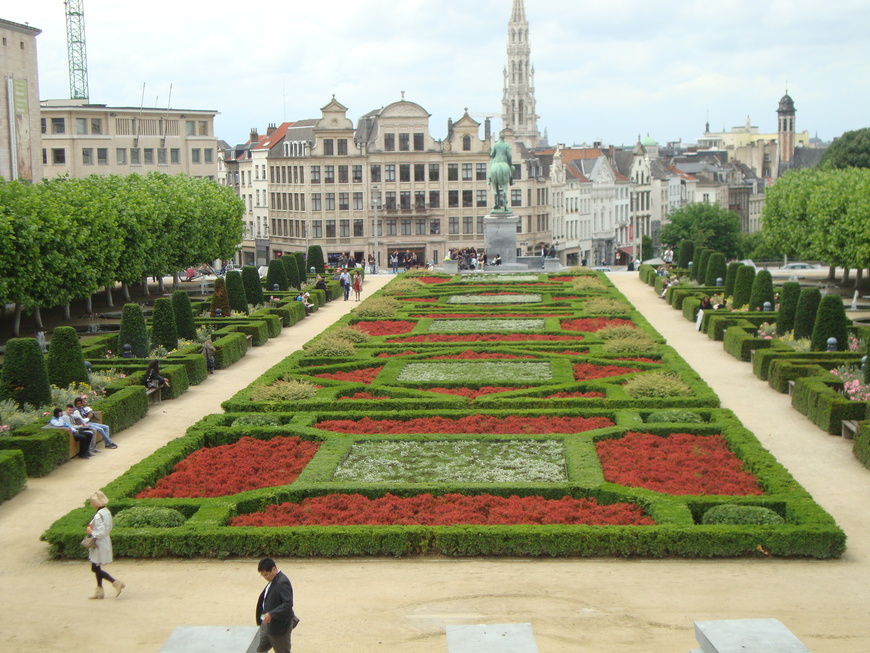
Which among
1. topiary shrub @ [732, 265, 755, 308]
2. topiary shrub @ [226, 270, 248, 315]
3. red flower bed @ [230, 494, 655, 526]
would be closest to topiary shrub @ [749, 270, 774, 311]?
topiary shrub @ [732, 265, 755, 308]

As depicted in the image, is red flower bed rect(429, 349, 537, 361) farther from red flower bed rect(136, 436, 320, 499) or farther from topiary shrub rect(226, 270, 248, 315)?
topiary shrub rect(226, 270, 248, 315)

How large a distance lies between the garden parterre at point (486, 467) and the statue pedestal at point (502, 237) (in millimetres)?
34872

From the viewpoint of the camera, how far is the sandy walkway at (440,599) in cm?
1459

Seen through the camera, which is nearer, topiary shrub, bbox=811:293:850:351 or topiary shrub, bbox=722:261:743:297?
topiary shrub, bbox=811:293:850:351

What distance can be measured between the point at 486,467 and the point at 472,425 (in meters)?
3.57

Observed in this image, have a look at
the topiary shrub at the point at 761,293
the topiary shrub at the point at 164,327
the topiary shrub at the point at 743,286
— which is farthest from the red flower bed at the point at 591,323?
the topiary shrub at the point at 164,327

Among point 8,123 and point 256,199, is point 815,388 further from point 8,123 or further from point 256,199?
point 256,199

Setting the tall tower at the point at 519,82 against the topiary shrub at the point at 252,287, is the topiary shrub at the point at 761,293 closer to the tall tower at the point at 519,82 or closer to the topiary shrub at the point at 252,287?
the topiary shrub at the point at 252,287

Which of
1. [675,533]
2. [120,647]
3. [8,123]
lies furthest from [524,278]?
[120,647]

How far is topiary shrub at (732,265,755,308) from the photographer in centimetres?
4734

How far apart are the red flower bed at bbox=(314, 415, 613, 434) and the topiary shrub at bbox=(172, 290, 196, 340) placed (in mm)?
13816

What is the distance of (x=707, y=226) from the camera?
343ft

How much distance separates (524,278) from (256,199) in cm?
5784

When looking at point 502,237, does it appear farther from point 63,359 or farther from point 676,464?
point 676,464
